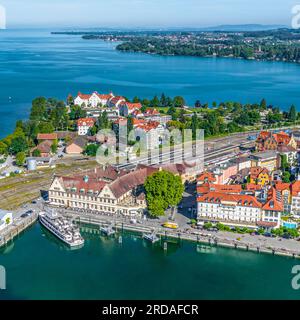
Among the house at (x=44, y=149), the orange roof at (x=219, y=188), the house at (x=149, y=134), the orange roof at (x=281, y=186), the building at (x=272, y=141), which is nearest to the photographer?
the orange roof at (x=219, y=188)

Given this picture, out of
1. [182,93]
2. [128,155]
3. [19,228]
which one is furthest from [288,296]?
[182,93]

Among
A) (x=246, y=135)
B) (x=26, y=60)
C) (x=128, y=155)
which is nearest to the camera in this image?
(x=128, y=155)

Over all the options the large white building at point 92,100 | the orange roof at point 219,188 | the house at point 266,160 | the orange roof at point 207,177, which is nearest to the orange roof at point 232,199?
the orange roof at point 219,188

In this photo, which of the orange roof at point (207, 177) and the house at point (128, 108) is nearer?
the orange roof at point (207, 177)

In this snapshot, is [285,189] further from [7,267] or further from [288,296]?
[7,267]

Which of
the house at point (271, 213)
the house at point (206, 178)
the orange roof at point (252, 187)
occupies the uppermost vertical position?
the house at point (206, 178)

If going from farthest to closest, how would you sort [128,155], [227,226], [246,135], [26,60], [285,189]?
[26,60], [246,135], [128,155], [285,189], [227,226]

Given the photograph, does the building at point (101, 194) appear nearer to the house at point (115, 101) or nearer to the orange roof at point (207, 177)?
the orange roof at point (207, 177)

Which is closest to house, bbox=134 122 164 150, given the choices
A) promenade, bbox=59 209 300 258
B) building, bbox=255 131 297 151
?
building, bbox=255 131 297 151
